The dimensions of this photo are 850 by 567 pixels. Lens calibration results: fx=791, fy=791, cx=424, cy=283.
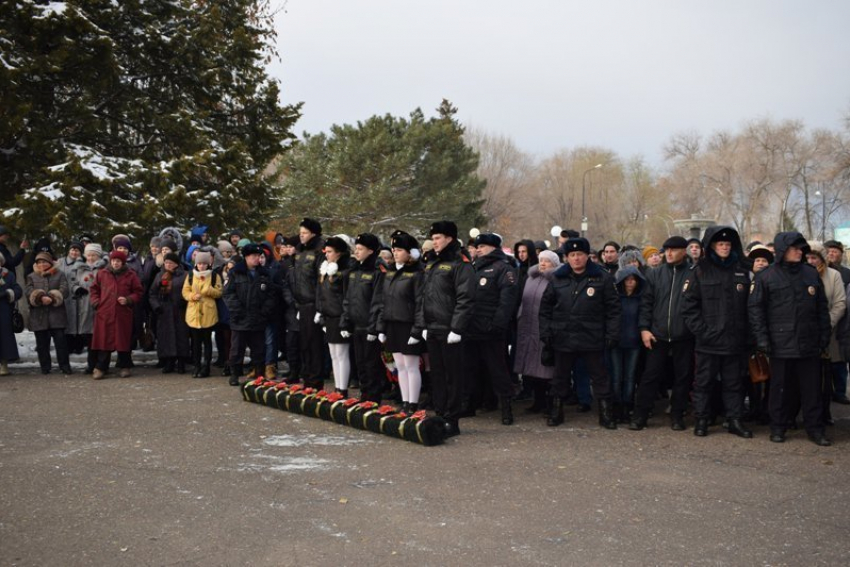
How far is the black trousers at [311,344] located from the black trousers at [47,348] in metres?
4.72

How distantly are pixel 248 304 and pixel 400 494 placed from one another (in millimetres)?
6288

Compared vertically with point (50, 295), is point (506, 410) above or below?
below

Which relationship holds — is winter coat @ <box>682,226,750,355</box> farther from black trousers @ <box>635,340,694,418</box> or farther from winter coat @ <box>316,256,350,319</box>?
winter coat @ <box>316,256,350,319</box>

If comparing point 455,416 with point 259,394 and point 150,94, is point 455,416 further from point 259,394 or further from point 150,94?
point 150,94

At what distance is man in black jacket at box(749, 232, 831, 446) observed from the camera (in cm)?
851

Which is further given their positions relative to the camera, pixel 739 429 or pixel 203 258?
pixel 203 258

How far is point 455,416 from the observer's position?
895cm

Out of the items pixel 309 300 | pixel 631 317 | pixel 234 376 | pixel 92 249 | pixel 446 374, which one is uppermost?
pixel 92 249

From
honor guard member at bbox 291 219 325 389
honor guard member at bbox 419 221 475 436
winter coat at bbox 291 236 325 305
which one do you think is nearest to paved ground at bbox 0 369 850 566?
honor guard member at bbox 419 221 475 436

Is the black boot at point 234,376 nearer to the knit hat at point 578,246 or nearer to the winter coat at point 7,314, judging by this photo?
the winter coat at point 7,314

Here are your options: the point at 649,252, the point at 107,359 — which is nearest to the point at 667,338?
the point at 649,252

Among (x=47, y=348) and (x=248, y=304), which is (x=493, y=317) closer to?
(x=248, y=304)

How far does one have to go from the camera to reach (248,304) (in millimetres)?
12078

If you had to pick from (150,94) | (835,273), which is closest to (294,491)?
(835,273)
